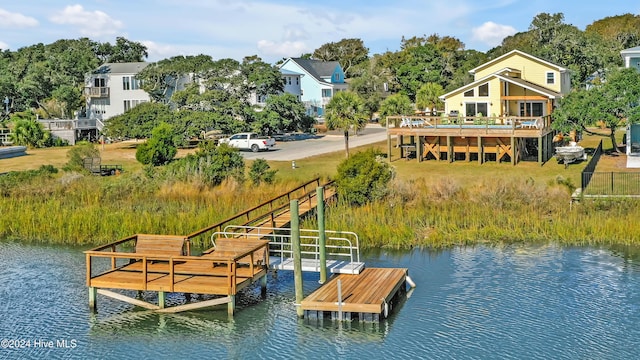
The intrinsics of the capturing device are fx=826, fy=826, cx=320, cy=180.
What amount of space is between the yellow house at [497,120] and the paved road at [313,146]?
6462 millimetres

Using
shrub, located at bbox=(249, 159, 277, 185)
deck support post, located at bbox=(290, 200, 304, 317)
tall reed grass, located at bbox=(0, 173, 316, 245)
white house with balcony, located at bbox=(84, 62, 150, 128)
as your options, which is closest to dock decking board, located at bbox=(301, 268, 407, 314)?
deck support post, located at bbox=(290, 200, 304, 317)

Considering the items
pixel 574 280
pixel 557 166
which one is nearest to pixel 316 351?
pixel 574 280

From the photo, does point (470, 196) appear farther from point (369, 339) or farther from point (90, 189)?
point (90, 189)

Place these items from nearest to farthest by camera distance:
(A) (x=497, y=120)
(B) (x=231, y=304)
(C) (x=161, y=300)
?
(B) (x=231, y=304) → (C) (x=161, y=300) → (A) (x=497, y=120)

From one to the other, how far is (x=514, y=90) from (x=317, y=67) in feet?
139

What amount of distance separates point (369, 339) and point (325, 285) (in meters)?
3.00

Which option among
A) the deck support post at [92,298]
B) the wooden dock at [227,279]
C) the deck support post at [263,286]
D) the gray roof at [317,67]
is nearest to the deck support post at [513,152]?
the wooden dock at [227,279]

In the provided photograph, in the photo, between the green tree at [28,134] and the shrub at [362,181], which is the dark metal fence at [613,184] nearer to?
the shrub at [362,181]

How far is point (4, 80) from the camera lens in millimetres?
71875

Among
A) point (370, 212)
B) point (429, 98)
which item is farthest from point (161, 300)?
point (429, 98)

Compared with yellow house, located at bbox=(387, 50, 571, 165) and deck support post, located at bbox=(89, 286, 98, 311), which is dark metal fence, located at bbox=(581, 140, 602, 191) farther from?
deck support post, located at bbox=(89, 286, 98, 311)

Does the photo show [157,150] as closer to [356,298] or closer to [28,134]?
[28,134]

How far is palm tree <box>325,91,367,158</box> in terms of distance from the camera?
161 ft

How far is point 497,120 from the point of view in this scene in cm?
4906
